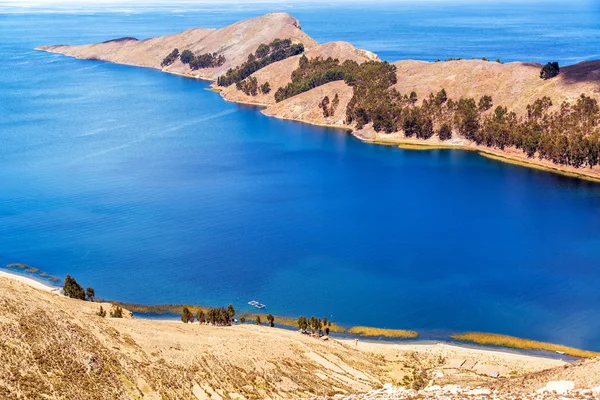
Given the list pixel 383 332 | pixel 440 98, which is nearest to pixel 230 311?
pixel 383 332

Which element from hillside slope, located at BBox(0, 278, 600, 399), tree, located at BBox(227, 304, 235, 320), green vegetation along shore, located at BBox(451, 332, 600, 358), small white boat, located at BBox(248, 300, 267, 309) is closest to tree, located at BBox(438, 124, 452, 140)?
green vegetation along shore, located at BBox(451, 332, 600, 358)

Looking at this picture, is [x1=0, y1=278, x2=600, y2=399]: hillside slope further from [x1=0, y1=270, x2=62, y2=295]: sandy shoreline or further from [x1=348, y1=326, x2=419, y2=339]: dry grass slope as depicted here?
[x1=0, y1=270, x2=62, y2=295]: sandy shoreline

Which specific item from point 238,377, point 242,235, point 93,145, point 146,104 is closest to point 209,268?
point 242,235

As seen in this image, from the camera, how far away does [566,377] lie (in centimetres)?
4391

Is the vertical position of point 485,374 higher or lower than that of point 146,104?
lower

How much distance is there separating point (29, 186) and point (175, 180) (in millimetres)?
24148

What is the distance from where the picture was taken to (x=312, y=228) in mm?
93000

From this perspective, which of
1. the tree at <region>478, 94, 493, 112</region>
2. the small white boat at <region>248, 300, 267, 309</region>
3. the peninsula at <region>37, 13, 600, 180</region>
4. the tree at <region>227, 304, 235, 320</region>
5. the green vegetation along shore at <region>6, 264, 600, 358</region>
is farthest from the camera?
the tree at <region>478, 94, 493, 112</region>

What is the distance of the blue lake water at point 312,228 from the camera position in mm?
73438

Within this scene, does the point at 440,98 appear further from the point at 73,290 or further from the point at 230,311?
the point at 73,290

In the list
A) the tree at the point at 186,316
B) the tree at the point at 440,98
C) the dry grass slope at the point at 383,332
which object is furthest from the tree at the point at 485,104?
the tree at the point at 186,316

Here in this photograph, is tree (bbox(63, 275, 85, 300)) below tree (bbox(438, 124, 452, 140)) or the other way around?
below

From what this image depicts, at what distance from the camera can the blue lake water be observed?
73.4m

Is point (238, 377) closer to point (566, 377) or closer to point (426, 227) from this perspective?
point (566, 377)
